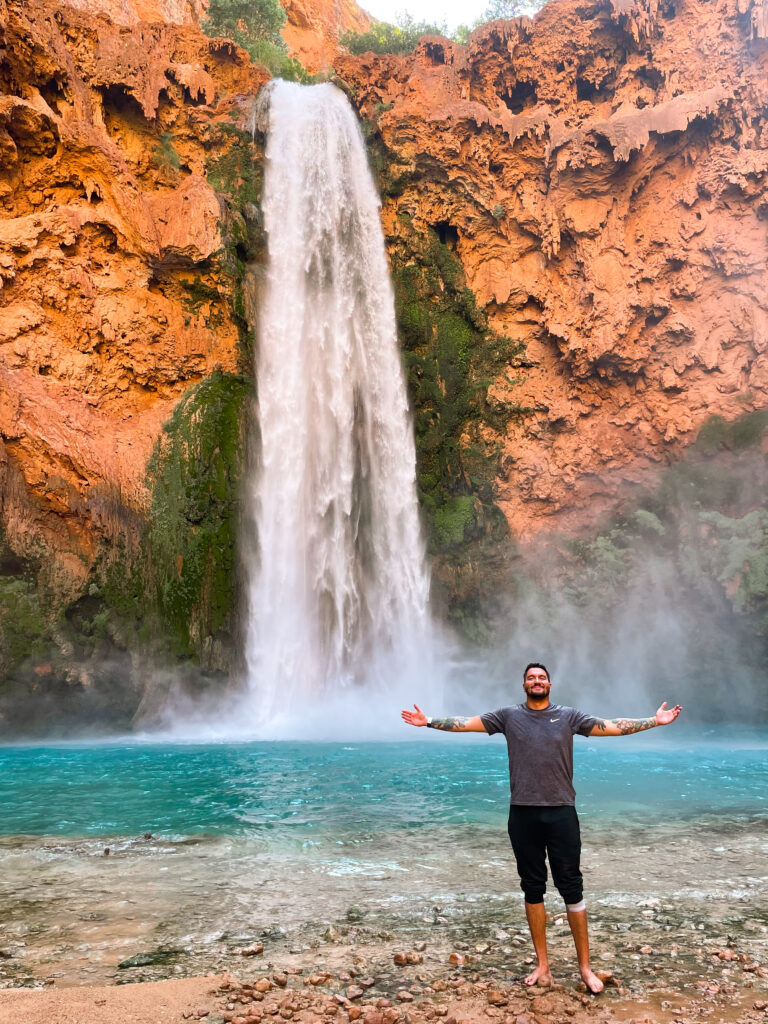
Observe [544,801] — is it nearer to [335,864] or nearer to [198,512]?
[335,864]

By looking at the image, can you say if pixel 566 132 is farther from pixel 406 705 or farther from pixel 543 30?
pixel 406 705

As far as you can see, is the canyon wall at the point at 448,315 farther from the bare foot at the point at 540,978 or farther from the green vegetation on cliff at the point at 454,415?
the bare foot at the point at 540,978

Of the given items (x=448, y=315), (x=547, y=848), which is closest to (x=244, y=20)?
(x=448, y=315)

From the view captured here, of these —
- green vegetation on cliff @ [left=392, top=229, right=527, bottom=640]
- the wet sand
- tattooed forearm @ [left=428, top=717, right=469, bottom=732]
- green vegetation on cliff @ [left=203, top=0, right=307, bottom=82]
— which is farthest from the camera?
green vegetation on cliff @ [left=203, top=0, right=307, bottom=82]

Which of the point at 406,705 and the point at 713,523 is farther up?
the point at 713,523

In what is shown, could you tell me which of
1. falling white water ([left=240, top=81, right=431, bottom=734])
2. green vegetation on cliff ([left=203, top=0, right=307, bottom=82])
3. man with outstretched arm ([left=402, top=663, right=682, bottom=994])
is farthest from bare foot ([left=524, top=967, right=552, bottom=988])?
green vegetation on cliff ([left=203, top=0, right=307, bottom=82])

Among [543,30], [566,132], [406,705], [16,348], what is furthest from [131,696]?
[543,30]

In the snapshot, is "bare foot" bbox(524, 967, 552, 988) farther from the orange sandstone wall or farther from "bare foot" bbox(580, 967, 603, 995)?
the orange sandstone wall

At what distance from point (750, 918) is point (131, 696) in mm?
16007

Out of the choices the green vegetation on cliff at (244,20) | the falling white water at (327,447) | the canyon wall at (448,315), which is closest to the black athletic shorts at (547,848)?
the falling white water at (327,447)

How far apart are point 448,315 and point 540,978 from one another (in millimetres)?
22123

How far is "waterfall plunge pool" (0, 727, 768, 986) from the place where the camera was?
15.0 feet

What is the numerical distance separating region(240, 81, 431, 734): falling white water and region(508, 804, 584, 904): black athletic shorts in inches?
577

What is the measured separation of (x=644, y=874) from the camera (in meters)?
6.12
